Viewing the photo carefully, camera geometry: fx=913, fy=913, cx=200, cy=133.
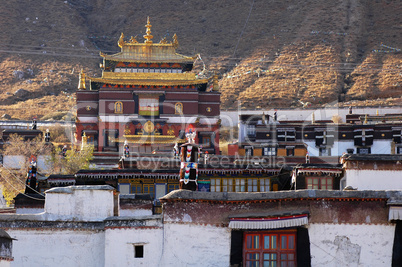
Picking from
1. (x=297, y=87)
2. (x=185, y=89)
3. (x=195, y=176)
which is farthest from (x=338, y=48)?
(x=195, y=176)

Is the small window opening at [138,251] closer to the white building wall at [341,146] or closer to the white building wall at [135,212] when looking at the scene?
the white building wall at [135,212]

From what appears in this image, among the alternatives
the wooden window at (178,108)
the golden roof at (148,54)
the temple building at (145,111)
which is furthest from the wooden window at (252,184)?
the golden roof at (148,54)

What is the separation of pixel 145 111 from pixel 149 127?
1.58 metres

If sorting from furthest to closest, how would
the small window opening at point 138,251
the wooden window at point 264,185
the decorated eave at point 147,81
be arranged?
the decorated eave at point 147,81 → the wooden window at point 264,185 → the small window opening at point 138,251

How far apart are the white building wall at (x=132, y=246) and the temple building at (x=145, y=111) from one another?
4416cm

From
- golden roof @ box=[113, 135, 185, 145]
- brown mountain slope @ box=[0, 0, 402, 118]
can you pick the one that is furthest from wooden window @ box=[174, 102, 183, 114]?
brown mountain slope @ box=[0, 0, 402, 118]

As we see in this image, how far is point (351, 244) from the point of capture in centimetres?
2706

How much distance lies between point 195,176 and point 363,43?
108082 mm

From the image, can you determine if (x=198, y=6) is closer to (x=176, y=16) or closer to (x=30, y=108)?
(x=176, y=16)

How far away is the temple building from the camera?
72750 millimetres

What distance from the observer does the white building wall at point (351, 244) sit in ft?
88.5

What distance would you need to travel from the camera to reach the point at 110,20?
16562 cm

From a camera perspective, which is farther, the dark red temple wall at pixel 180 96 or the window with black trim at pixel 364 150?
the dark red temple wall at pixel 180 96

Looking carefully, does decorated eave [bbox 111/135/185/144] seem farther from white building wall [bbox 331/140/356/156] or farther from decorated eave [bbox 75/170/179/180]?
decorated eave [bbox 75/170/179/180]
